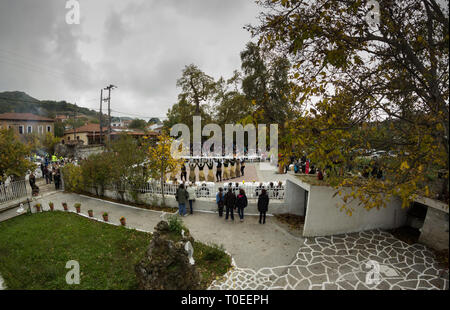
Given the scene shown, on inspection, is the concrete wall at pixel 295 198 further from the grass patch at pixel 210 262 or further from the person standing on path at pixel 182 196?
the person standing on path at pixel 182 196

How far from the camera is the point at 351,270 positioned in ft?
18.8

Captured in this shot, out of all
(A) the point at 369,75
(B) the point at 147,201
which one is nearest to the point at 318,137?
(A) the point at 369,75

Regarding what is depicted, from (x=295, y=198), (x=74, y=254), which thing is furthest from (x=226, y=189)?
(x=74, y=254)

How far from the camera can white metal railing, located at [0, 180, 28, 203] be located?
10523 millimetres

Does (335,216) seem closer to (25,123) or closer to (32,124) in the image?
(25,123)

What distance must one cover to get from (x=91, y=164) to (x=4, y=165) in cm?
356

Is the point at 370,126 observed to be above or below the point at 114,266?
above

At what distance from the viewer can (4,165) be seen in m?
10.5

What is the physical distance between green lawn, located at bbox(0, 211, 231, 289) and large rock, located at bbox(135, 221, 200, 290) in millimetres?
464

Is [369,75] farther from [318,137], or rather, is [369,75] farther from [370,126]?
[318,137]

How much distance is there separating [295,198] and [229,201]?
304 cm

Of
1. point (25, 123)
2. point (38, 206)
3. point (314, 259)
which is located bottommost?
point (314, 259)
